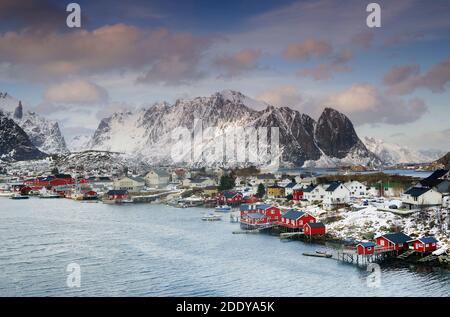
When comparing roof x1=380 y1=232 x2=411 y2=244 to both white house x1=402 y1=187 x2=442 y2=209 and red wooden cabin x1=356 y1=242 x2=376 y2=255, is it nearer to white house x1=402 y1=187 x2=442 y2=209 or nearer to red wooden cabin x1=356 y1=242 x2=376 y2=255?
red wooden cabin x1=356 y1=242 x2=376 y2=255

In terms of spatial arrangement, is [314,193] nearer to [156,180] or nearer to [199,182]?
[199,182]

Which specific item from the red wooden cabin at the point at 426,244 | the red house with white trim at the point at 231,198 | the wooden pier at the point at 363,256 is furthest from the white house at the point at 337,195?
the red house with white trim at the point at 231,198

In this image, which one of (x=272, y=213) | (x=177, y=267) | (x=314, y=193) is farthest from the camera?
(x=314, y=193)

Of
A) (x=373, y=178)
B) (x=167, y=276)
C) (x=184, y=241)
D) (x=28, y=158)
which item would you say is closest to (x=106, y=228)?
(x=184, y=241)

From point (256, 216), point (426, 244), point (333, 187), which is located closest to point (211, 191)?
point (333, 187)

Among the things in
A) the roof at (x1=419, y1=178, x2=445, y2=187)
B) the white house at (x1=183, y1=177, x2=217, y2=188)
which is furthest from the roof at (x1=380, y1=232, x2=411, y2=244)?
the white house at (x1=183, y1=177, x2=217, y2=188)
